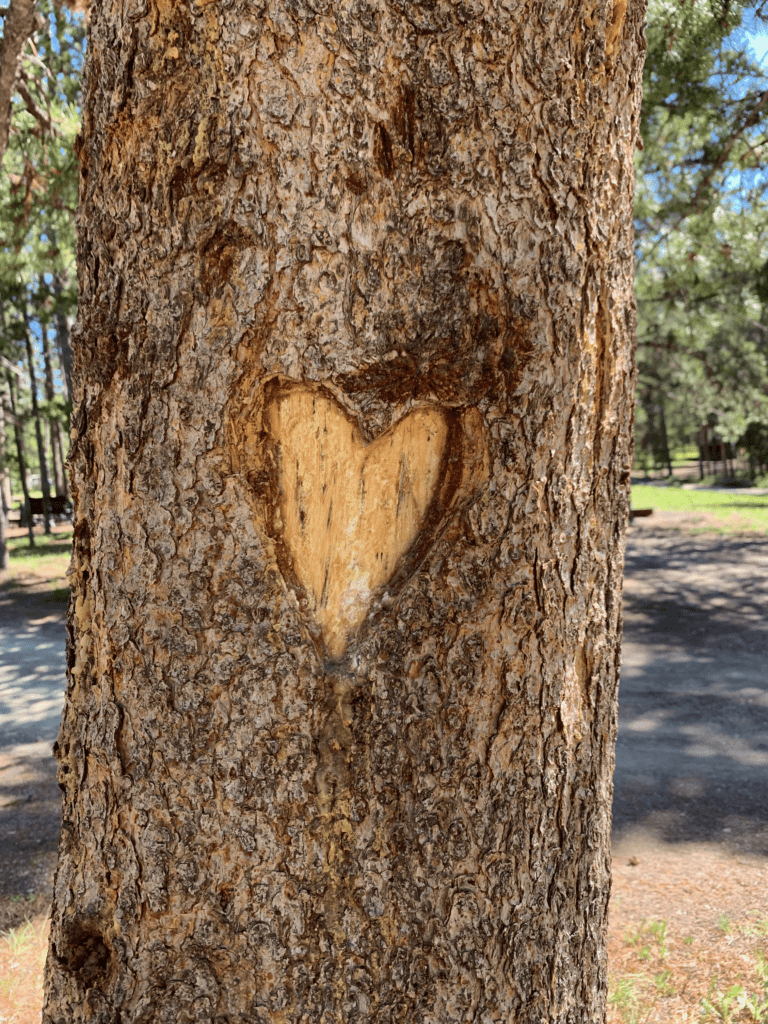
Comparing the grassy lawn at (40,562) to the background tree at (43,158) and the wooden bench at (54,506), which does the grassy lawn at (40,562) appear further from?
the background tree at (43,158)

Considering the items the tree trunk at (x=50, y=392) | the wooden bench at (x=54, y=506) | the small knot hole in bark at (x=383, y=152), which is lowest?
the wooden bench at (x=54, y=506)

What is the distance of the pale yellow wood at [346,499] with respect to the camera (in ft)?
4.94

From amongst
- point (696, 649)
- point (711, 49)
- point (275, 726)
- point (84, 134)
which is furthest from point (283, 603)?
point (696, 649)

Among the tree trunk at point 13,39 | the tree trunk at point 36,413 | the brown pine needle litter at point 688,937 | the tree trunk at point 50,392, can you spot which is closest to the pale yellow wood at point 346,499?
the brown pine needle litter at point 688,937

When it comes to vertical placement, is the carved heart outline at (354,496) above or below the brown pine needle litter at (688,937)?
above

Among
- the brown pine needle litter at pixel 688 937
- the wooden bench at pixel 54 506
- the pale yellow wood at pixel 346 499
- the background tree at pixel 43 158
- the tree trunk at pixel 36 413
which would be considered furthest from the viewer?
the wooden bench at pixel 54 506

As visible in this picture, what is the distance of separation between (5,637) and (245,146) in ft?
30.0

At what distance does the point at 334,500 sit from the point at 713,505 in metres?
20.8

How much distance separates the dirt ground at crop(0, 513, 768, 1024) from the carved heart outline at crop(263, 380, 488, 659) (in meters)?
2.12

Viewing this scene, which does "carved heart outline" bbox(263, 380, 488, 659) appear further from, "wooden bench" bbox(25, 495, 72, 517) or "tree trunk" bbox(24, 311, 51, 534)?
"wooden bench" bbox(25, 495, 72, 517)

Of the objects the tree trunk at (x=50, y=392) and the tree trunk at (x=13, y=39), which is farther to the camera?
the tree trunk at (x=50, y=392)

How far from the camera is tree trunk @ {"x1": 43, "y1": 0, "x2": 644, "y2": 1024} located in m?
1.40

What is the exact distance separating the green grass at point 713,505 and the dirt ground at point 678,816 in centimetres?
731

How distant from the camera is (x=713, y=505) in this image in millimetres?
20438
